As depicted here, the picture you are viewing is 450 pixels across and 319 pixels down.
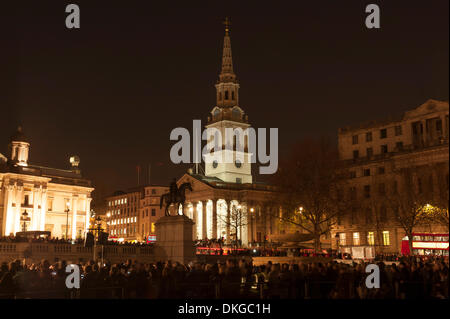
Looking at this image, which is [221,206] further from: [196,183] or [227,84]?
[227,84]

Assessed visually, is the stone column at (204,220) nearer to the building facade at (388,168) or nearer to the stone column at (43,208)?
Answer: the stone column at (43,208)

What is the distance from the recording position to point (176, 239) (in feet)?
124

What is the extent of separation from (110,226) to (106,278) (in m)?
149

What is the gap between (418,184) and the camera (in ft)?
222

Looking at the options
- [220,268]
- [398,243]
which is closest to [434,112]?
[398,243]

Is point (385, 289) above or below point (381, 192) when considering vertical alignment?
below

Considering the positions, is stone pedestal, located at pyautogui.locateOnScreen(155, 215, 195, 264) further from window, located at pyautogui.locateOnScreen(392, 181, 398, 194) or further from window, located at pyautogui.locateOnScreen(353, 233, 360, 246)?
window, located at pyautogui.locateOnScreen(353, 233, 360, 246)

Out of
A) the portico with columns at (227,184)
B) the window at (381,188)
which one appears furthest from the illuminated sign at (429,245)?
the portico with columns at (227,184)

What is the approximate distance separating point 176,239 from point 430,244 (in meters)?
28.7

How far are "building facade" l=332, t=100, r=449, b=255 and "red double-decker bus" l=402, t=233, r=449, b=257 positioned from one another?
6634 mm

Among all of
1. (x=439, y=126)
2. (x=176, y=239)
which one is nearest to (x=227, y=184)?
(x=439, y=126)
